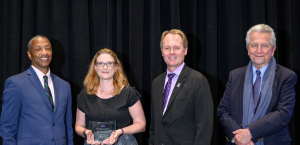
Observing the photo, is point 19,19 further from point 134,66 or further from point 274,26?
point 274,26

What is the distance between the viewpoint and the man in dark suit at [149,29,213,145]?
2107 millimetres

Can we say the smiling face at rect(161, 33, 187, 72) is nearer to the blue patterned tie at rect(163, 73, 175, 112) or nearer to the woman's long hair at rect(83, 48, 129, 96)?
the blue patterned tie at rect(163, 73, 175, 112)

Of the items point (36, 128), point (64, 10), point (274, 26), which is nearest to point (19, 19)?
point (64, 10)

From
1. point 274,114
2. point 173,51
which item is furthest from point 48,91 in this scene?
point 274,114

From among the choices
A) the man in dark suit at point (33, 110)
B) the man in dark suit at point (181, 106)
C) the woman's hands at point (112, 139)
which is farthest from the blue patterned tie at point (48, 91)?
the man in dark suit at point (181, 106)

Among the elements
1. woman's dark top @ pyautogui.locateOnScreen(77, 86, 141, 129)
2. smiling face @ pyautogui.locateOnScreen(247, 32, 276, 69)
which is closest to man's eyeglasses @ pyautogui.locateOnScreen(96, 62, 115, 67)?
woman's dark top @ pyautogui.locateOnScreen(77, 86, 141, 129)

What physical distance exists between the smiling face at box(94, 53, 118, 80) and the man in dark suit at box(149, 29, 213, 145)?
0.51 meters

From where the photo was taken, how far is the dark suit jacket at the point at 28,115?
231 centimetres

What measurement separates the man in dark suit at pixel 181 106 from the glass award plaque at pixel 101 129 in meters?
0.37

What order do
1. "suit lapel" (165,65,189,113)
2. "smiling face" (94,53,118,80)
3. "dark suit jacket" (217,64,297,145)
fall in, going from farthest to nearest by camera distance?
"smiling face" (94,53,118,80), "suit lapel" (165,65,189,113), "dark suit jacket" (217,64,297,145)

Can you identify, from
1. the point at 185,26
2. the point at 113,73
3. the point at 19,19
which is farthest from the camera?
the point at 185,26

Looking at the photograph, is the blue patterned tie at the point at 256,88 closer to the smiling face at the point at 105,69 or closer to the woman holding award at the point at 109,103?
the woman holding award at the point at 109,103

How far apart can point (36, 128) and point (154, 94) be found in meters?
1.08

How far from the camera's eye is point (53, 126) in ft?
7.90
